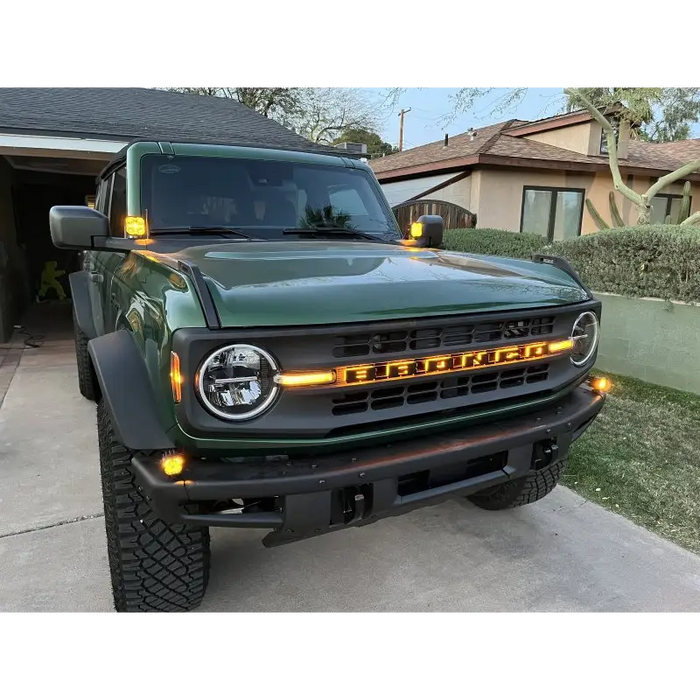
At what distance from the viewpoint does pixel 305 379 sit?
1.81m

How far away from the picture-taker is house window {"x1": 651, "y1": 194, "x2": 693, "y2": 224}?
616 inches

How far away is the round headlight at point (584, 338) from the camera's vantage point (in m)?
2.54

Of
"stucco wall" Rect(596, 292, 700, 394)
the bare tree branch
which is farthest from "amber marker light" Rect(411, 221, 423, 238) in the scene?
the bare tree branch

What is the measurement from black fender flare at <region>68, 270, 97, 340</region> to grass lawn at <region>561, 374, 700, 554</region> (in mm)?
3453

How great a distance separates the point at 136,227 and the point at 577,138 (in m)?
13.6

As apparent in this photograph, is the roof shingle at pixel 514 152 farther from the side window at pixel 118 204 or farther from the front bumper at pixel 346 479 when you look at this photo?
the front bumper at pixel 346 479

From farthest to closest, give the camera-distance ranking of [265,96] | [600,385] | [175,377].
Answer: [265,96] → [600,385] → [175,377]

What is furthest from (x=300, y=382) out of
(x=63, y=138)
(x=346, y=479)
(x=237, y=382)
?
(x=63, y=138)

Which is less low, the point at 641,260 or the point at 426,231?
the point at 426,231

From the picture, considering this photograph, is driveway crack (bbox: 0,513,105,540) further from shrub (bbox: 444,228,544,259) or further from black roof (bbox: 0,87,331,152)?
shrub (bbox: 444,228,544,259)

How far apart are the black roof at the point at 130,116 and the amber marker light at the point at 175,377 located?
4873 millimetres

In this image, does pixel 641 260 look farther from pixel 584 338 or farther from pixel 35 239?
pixel 35 239

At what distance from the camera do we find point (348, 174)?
3.57m
